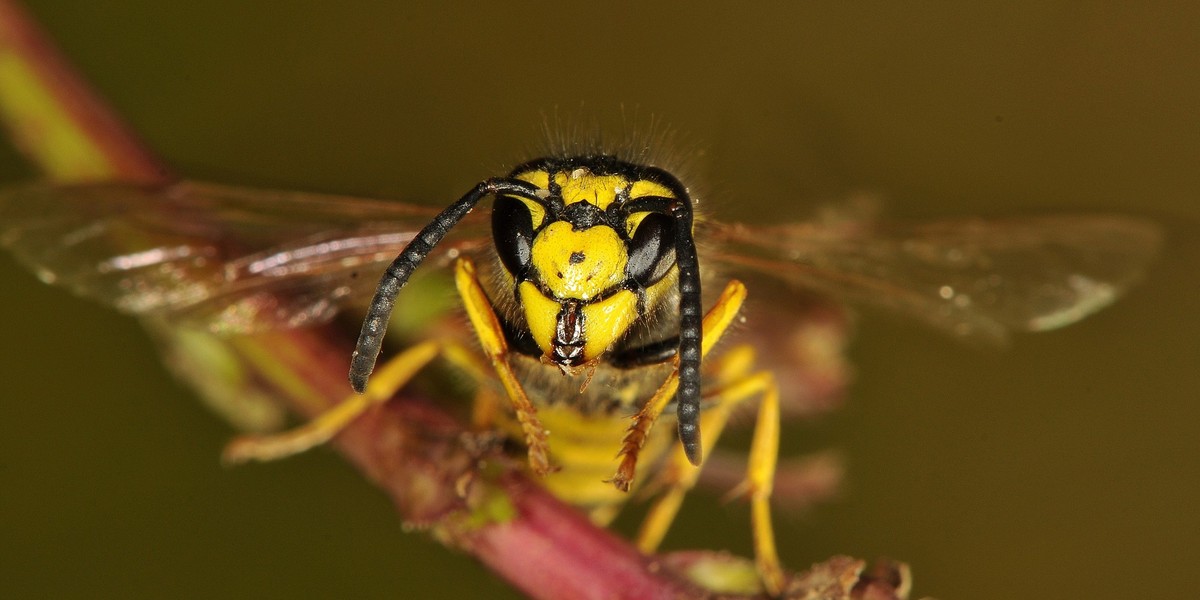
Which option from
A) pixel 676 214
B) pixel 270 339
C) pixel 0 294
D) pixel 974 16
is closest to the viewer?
pixel 676 214

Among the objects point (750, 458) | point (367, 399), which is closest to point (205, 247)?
point (367, 399)

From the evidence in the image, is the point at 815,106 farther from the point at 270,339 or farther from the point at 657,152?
the point at 270,339

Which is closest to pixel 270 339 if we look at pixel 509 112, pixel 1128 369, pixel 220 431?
pixel 220 431

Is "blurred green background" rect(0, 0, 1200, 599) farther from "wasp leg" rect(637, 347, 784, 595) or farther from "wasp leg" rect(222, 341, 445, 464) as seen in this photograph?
"wasp leg" rect(637, 347, 784, 595)

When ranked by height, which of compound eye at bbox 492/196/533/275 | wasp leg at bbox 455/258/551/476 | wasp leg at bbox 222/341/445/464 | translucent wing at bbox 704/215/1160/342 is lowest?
wasp leg at bbox 222/341/445/464

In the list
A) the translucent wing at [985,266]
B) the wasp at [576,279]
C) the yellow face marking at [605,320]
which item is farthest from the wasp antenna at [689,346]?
the translucent wing at [985,266]

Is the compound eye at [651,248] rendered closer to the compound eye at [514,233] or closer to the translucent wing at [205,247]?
the compound eye at [514,233]

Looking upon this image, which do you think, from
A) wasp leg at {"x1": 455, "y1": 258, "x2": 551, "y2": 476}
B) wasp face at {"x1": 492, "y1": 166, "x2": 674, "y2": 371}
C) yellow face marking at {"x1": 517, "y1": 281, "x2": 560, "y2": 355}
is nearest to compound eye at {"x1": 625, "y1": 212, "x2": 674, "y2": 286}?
wasp face at {"x1": 492, "y1": 166, "x2": 674, "y2": 371}
